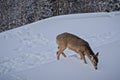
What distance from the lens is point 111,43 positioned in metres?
12.6

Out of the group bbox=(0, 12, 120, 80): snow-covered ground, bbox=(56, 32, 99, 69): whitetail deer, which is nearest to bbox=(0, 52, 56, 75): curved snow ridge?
Result: bbox=(0, 12, 120, 80): snow-covered ground

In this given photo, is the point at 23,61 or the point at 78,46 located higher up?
the point at 78,46

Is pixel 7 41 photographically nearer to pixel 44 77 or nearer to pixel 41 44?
pixel 41 44

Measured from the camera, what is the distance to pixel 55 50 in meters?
13.3

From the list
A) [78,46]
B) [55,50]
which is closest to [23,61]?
[55,50]

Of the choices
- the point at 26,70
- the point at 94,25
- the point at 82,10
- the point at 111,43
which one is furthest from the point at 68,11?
the point at 26,70

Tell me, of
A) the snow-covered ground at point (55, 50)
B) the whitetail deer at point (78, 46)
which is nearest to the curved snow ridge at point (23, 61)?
the snow-covered ground at point (55, 50)

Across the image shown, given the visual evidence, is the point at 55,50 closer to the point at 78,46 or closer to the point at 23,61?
the point at 23,61

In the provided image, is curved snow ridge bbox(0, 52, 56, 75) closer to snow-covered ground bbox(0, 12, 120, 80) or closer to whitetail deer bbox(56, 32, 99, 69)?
snow-covered ground bbox(0, 12, 120, 80)

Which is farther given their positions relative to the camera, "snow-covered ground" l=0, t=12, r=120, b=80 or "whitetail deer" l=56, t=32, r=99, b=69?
"whitetail deer" l=56, t=32, r=99, b=69

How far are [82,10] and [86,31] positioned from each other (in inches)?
288

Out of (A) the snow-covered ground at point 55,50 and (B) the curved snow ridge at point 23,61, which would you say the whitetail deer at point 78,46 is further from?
(B) the curved snow ridge at point 23,61

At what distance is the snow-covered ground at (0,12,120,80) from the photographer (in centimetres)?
1017

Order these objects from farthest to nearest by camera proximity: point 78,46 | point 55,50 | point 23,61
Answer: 1. point 55,50
2. point 23,61
3. point 78,46
